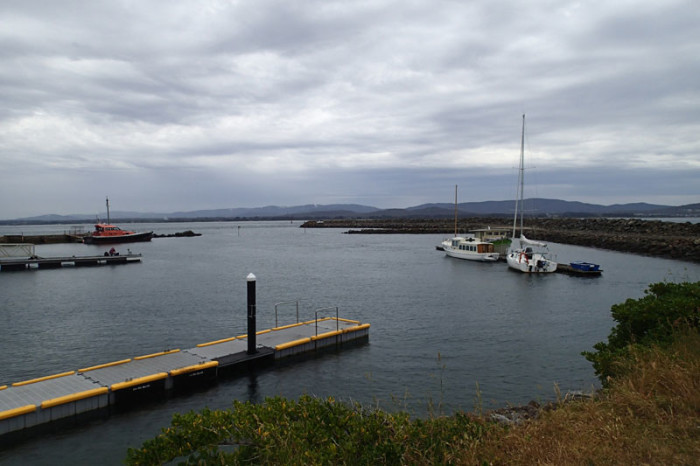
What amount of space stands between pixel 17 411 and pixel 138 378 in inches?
138

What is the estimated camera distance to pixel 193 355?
1817 cm

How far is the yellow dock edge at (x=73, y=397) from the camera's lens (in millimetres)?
13089

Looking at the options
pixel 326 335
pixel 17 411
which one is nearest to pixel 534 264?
pixel 326 335

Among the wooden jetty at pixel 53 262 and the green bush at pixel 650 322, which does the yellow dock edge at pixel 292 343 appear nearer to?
the green bush at pixel 650 322

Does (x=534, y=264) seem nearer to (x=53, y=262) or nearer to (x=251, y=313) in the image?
(x=251, y=313)

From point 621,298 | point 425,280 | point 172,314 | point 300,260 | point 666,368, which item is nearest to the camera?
point 666,368

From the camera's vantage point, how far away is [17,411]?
12.5 meters

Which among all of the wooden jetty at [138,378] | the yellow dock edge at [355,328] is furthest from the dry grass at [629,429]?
the yellow dock edge at [355,328]

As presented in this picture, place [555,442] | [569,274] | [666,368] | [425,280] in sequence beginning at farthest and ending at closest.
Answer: [569,274]
[425,280]
[666,368]
[555,442]

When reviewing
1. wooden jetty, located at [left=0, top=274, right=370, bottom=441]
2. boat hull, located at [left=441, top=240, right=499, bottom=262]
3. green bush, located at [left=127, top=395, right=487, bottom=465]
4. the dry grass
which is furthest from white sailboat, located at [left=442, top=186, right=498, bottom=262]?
green bush, located at [left=127, top=395, right=487, bottom=465]

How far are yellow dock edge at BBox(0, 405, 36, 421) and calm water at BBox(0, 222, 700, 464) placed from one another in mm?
882

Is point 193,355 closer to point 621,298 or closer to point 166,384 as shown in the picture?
point 166,384

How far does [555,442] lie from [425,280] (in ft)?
125

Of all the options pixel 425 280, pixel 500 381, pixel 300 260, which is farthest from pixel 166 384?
pixel 300 260
